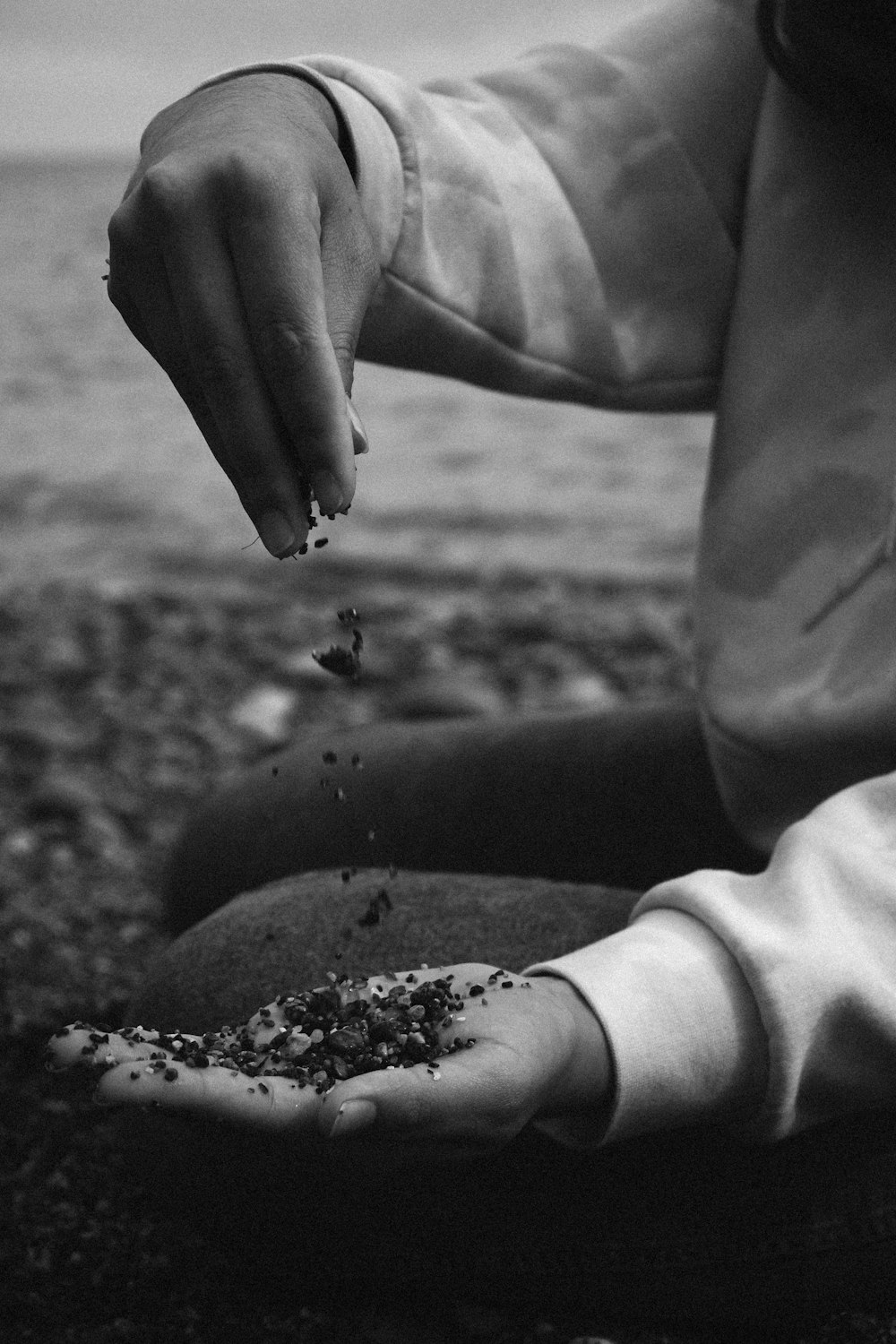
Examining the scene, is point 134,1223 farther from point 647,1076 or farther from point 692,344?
point 692,344

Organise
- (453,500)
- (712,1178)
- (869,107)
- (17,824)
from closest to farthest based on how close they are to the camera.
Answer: (712,1178) < (869,107) < (17,824) < (453,500)

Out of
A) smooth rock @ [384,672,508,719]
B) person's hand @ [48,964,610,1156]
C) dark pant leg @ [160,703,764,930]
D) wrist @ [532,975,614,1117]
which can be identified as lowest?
smooth rock @ [384,672,508,719]

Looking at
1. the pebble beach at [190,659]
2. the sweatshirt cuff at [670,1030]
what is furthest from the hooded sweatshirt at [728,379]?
the pebble beach at [190,659]

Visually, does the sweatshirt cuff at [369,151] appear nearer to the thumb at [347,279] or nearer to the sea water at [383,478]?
the thumb at [347,279]

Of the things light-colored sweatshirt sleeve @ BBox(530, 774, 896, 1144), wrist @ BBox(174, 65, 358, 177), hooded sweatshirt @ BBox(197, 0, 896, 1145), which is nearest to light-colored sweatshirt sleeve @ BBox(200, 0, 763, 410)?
hooded sweatshirt @ BBox(197, 0, 896, 1145)

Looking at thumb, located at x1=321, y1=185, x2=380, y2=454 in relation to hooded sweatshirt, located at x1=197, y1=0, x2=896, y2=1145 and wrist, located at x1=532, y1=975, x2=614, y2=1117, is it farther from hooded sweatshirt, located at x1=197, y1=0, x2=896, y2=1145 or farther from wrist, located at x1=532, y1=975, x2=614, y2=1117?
wrist, located at x1=532, y1=975, x2=614, y2=1117

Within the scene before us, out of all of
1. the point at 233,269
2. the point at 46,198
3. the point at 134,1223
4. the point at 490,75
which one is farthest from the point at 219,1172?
the point at 46,198
